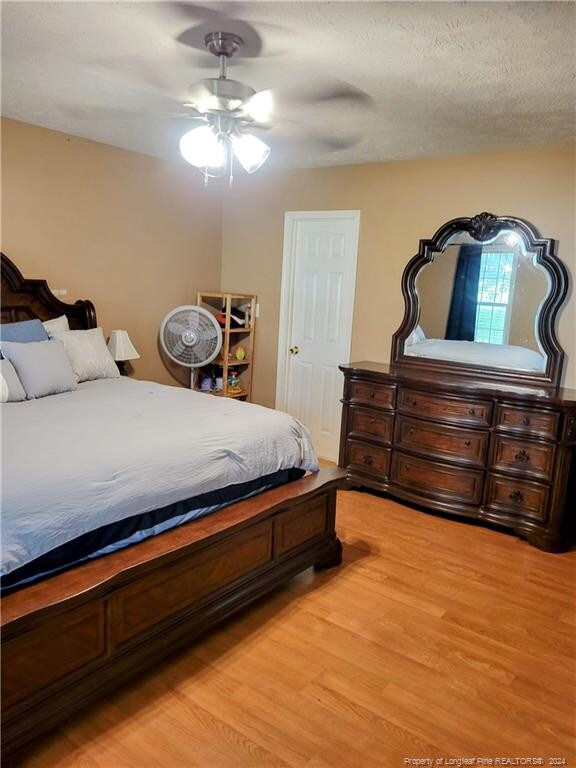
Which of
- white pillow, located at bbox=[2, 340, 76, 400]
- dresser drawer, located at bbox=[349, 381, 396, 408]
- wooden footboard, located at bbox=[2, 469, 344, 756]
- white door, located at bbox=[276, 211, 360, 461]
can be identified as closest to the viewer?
wooden footboard, located at bbox=[2, 469, 344, 756]

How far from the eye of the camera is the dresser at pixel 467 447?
329cm

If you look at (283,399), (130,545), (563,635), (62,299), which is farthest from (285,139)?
(563,635)

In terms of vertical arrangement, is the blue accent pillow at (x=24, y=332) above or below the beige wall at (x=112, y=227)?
below

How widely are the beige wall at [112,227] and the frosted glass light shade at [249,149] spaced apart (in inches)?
66.7

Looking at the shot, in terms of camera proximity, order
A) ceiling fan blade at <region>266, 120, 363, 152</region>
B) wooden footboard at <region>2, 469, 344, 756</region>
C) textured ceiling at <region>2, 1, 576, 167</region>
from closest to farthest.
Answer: wooden footboard at <region>2, 469, 344, 756</region> → textured ceiling at <region>2, 1, 576, 167</region> → ceiling fan blade at <region>266, 120, 363, 152</region>

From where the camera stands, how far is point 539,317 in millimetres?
3652

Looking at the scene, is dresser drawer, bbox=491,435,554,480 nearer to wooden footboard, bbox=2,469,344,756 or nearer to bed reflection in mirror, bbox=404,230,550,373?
bed reflection in mirror, bbox=404,230,550,373

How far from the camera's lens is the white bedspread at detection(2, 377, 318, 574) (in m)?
1.78

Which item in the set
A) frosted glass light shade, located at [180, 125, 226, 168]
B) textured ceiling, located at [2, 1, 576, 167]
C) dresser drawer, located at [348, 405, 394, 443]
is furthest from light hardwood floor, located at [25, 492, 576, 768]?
textured ceiling, located at [2, 1, 576, 167]

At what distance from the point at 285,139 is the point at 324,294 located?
1.38m

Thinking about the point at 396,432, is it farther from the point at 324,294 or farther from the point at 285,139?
the point at 285,139

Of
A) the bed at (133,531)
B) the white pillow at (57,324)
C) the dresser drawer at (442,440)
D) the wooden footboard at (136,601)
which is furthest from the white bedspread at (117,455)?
the dresser drawer at (442,440)

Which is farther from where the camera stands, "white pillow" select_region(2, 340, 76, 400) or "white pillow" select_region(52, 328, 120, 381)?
"white pillow" select_region(52, 328, 120, 381)

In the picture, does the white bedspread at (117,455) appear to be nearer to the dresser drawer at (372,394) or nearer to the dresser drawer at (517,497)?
the dresser drawer at (372,394)
